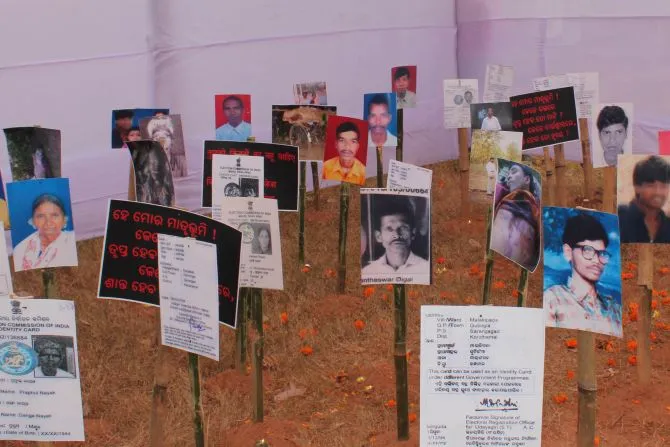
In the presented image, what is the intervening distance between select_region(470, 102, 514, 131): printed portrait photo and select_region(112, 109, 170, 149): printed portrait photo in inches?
94.2

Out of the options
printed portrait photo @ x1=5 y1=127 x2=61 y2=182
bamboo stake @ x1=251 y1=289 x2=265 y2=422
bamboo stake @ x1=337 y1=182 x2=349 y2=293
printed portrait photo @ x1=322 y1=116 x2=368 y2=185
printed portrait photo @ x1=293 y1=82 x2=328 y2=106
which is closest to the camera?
bamboo stake @ x1=251 y1=289 x2=265 y2=422

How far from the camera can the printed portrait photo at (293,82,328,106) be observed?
8.55 m

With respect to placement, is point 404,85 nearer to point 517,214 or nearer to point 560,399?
point 560,399

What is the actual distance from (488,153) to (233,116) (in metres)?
2.49

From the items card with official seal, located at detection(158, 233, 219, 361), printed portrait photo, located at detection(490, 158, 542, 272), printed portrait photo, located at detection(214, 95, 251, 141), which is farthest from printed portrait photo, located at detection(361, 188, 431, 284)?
printed portrait photo, located at detection(214, 95, 251, 141)

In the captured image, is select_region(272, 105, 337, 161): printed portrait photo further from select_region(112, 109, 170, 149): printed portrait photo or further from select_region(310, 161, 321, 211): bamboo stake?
select_region(310, 161, 321, 211): bamboo stake

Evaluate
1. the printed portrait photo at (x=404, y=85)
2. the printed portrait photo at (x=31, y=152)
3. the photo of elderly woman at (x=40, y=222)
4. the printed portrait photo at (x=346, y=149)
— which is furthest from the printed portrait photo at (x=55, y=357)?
the printed portrait photo at (x=404, y=85)

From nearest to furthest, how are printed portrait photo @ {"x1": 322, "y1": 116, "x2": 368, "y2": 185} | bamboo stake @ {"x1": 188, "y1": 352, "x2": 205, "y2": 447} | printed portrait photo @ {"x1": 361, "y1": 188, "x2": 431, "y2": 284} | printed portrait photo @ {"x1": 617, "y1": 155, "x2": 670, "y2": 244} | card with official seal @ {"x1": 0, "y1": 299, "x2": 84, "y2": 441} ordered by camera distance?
card with official seal @ {"x1": 0, "y1": 299, "x2": 84, "y2": 441}, bamboo stake @ {"x1": 188, "y1": 352, "x2": 205, "y2": 447}, printed portrait photo @ {"x1": 361, "y1": 188, "x2": 431, "y2": 284}, printed portrait photo @ {"x1": 617, "y1": 155, "x2": 670, "y2": 244}, printed portrait photo @ {"x1": 322, "y1": 116, "x2": 368, "y2": 185}

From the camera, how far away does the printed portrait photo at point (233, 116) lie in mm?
7590

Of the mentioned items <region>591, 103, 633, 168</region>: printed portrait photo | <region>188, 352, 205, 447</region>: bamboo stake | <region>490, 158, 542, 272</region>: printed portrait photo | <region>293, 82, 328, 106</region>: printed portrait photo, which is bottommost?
<region>188, 352, 205, 447</region>: bamboo stake

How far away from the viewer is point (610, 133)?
6.48 m

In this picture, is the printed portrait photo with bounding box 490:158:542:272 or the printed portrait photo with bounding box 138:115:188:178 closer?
the printed portrait photo with bounding box 490:158:542:272

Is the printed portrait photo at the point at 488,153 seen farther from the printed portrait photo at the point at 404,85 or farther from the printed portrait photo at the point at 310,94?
the printed portrait photo at the point at 404,85

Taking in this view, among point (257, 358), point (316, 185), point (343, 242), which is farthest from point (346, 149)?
point (316, 185)
